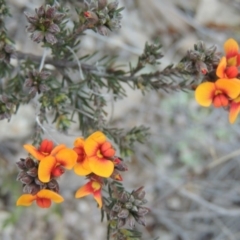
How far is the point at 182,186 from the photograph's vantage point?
4742 millimetres

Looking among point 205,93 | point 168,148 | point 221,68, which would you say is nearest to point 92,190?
point 205,93

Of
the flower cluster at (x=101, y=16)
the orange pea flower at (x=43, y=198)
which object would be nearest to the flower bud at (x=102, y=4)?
the flower cluster at (x=101, y=16)

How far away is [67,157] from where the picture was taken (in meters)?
2.11

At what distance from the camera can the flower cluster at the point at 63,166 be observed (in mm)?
2119

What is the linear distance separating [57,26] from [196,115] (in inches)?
124

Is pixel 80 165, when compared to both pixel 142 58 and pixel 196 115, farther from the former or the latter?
pixel 196 115

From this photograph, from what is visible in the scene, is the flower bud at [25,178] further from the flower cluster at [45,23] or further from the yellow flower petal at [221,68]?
the yellow flower petal at [221,68]

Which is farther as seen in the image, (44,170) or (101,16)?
(101,16)

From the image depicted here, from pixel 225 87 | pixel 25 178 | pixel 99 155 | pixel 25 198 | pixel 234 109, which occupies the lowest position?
pixel 25 198

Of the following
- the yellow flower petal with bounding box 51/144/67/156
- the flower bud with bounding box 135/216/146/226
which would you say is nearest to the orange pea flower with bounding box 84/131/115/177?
the yellow flower petal with bounding box 51/144/67/156

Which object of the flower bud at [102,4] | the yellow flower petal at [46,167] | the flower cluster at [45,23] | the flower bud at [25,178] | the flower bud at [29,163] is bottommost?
the flower bud at [25,178]

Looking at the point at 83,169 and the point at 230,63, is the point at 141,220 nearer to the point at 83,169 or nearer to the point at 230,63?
the point at 83,169

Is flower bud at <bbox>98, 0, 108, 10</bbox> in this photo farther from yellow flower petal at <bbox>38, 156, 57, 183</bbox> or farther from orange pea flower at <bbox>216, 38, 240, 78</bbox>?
yellow flower petal at <bbox>38, 156, 57, 183</bbox>

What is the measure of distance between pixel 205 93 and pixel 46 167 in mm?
856
